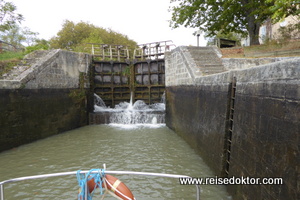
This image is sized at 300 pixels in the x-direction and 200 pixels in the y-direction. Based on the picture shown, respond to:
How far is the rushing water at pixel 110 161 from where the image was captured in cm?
386

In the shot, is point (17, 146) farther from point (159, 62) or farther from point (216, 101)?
point (159, 62)

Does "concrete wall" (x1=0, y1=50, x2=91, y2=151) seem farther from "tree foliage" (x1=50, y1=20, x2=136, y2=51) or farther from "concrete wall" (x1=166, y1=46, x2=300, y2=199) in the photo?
"tree foliage" (x1=50, y1=20, x2=136, y2=51)

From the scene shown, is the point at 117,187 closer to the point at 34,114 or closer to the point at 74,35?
the point at 34,114

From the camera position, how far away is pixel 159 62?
13.2 meters

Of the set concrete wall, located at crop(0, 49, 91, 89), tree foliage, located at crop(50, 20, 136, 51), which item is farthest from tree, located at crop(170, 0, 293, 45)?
tree foliage, located at crop(50, 20, 136, 51)

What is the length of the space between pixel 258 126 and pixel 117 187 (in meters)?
1.95

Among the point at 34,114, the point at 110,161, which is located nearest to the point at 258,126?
the point at 110,161

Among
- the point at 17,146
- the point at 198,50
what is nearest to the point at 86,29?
the point at 198,50

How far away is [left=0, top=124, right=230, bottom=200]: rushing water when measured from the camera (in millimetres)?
3855

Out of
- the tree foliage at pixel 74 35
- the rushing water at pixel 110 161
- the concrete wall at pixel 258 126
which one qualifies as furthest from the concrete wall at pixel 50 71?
the tree foliage at pixel 74 35

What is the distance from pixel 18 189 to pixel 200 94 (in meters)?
4.69

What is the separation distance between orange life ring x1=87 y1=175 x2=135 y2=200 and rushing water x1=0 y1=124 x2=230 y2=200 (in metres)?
1.70

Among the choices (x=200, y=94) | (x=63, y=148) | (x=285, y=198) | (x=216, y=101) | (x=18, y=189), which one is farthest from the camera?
(x=63, y=148)

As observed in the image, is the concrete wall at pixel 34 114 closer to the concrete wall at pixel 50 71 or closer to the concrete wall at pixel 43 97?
the concrete wall at pixel 43 97
